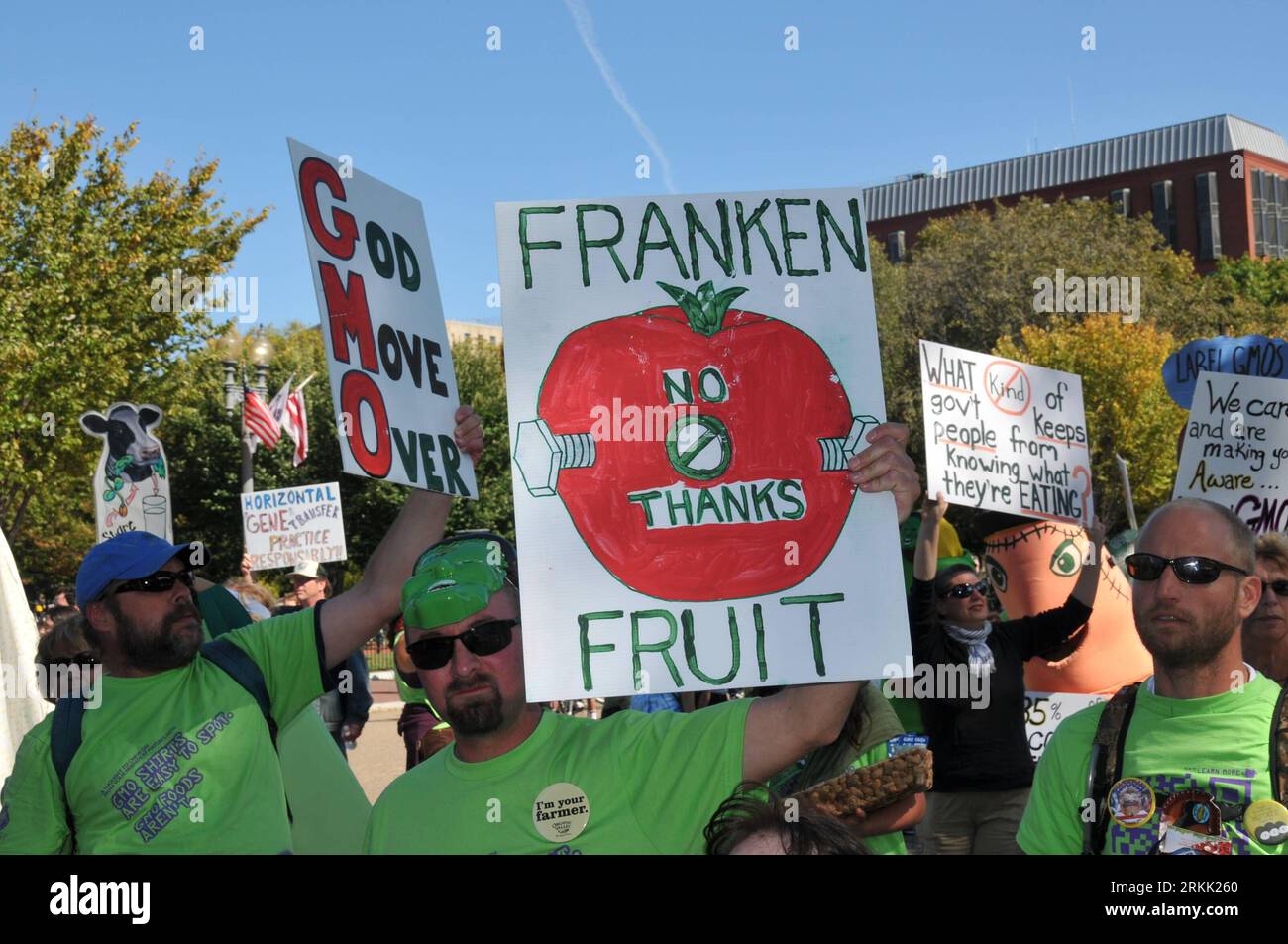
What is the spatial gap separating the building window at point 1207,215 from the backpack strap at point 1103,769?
71.1 meters

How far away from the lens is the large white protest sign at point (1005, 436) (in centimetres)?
708

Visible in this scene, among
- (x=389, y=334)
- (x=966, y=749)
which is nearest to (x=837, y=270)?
(x=389, y=334)

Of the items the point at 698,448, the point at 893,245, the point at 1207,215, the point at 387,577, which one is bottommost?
the point at 387,577

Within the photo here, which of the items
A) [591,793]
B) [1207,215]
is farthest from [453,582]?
[1207,215]

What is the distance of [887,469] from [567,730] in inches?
36.1

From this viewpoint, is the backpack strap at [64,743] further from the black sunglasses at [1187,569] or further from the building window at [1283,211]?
the building window at [1283,211]

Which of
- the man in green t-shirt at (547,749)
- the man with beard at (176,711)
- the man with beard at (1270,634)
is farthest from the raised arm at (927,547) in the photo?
the man in green t-shirt at (547,749)

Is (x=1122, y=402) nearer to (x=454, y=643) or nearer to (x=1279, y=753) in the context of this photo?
(x=1279, y=753)

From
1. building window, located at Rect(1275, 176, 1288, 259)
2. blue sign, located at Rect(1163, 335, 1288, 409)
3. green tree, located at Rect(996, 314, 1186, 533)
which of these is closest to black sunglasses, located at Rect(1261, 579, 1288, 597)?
blue sign, located at Rect(1163, 335, 1288, 409)

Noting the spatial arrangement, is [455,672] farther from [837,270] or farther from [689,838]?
[837,270]

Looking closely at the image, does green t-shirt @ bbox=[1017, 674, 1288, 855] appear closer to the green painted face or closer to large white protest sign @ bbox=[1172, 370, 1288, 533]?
the green painted face

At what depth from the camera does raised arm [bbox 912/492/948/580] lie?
607 cm

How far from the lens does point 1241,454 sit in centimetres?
694
